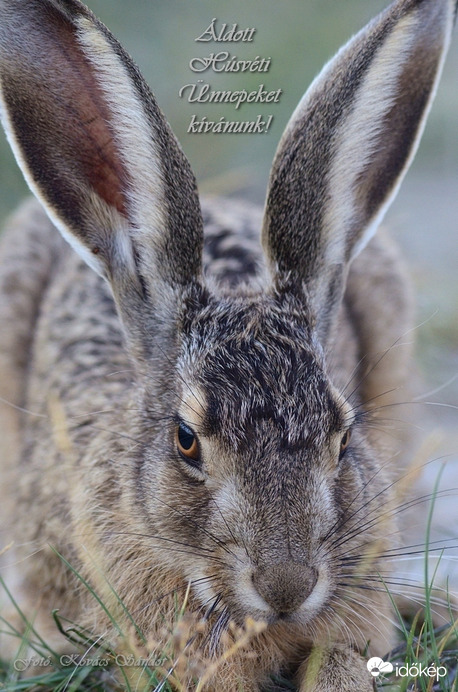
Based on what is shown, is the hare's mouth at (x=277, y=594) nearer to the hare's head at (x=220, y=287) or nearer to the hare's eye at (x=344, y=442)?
the hare's head at (x=220, y=287)

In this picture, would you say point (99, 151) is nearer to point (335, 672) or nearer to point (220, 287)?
point (220, 287)

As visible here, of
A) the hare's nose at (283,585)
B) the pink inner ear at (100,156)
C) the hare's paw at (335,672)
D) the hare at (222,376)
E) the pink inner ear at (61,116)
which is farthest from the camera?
the pink inner ear at (100,156)

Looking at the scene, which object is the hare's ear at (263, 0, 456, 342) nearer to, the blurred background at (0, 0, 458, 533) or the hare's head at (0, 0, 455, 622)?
the hare's head at (0, 0, 455, 622)

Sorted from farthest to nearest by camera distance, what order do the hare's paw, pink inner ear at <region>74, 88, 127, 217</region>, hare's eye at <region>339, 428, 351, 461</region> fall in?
1. pink inner ear at <region>74, 88, 127, 217</region>
2. hare's eye at <region>339, 428, 351, 461</region>
3. the hare's paw

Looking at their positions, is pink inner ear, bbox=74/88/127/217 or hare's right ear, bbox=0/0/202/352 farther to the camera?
pink inner ear, bbox=74/88/127/217

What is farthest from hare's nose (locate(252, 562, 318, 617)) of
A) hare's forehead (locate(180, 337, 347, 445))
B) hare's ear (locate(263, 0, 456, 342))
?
hare's ear (locate(263, 0, 456, 342))

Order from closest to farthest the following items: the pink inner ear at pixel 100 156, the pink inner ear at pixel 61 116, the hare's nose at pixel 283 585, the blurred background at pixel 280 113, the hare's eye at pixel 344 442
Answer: the hare's nose at pixel 283 585 → the hare's eye at pixel 344 442 → the pink inner ear at pixel 61 116 → the pink inner ear at pixel 100 156 → the blurred background at pixel 280 113

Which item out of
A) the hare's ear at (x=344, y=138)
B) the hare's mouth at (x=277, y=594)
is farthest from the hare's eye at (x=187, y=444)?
the hare's ear at (x=344, y=138)

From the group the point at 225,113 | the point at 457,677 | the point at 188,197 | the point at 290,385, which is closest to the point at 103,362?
the point at 188,197

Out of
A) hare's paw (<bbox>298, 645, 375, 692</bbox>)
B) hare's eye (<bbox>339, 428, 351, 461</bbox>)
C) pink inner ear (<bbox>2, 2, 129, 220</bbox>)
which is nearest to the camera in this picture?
hare's paw (<bbox>298, 645, 375, 692</bbox>)
